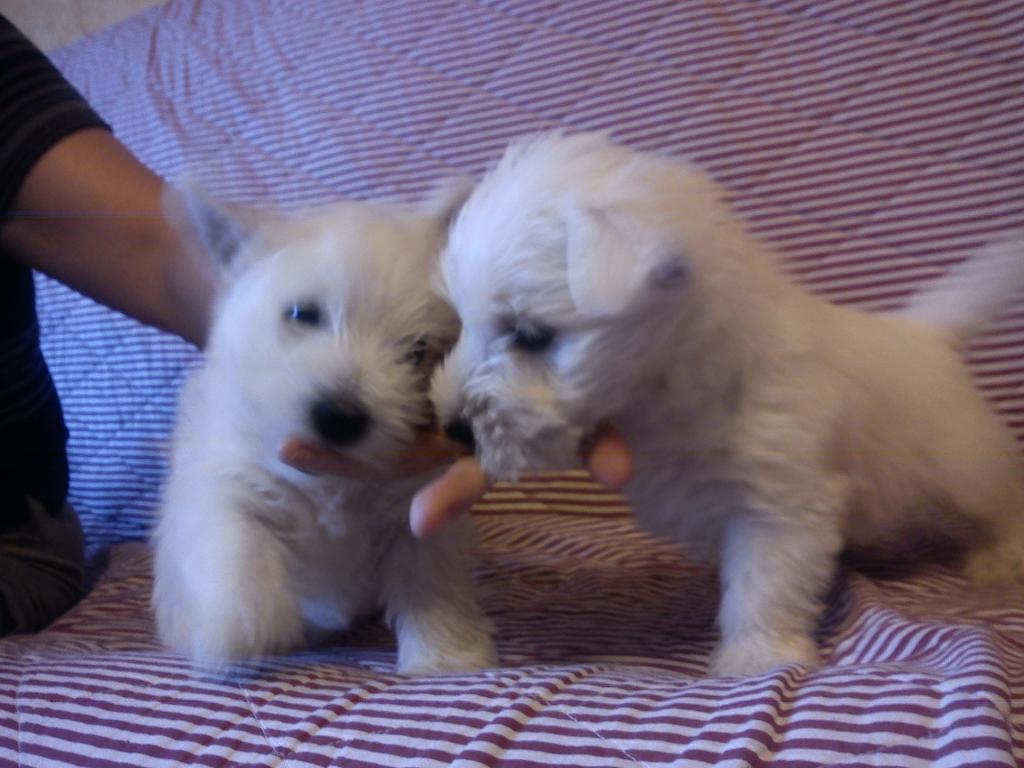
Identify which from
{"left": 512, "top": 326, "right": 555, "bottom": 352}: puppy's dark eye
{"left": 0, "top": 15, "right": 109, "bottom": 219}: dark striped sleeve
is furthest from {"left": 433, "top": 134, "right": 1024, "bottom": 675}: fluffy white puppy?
{"left": 0, "top": 15, "right": 109, "bottom": 219}: dark striped sleeve

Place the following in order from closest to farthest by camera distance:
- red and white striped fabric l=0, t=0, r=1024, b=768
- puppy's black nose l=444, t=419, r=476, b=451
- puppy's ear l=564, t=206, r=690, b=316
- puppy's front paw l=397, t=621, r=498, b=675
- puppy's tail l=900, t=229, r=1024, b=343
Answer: red and white striped fabric l=0, t=0, r=1024, b=768 < puppy's ear l=564, t=206, r=690, b=316 < puppy's black nose l=444, t=419, r=476, b=451 < puppy's front paw l=397, t=621, r=498, b=675 < puppy's tail l=900, t=229, r=1024, b=343

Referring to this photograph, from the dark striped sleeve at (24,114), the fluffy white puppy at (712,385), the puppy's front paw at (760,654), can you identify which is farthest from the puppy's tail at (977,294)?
the dark striped sleeve at (24,114)

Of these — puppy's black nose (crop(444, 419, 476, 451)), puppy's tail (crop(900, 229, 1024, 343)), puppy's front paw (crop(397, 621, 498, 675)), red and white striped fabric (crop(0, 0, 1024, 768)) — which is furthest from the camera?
puppy's tail (crop(900, 229, 1024, 343))

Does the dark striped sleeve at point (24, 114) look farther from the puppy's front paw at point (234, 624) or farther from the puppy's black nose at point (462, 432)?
the puppy's black nose at point (462, 432)

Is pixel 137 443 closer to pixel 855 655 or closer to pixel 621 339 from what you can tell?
pixel 621 339

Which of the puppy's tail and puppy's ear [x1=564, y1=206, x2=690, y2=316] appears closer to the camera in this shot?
puppy's ear [x1=564, y1=206, x2=690, y2=316]

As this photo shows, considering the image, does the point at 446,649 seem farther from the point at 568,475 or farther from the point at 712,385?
the point at 568,475

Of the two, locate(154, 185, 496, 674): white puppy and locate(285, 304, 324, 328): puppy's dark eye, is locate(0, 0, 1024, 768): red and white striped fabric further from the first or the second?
locate(285, 304, 324, 328): puppy's dark eye

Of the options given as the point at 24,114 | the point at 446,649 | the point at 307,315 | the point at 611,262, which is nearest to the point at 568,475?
the point at 446,649
